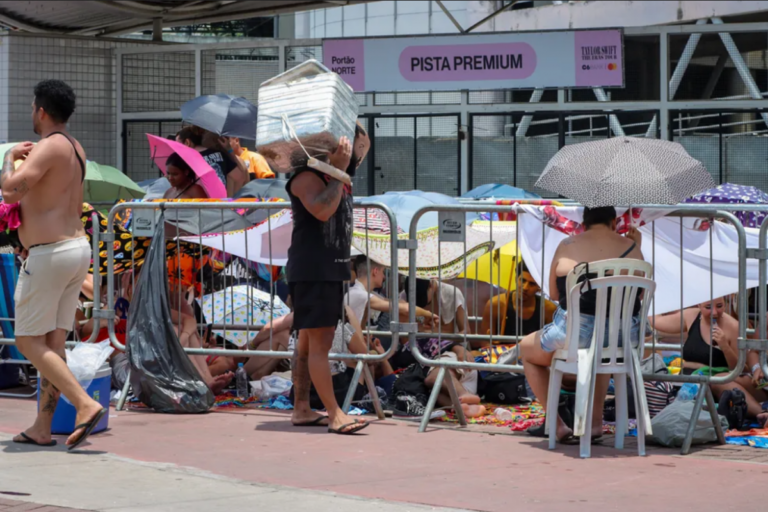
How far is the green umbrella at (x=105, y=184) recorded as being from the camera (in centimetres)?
1297

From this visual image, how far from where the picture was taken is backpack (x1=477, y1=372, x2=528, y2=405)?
830cm

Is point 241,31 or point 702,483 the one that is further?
point 241,31

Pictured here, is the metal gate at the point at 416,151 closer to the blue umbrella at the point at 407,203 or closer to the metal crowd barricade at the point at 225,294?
the blue umbrella at the point at 407,203

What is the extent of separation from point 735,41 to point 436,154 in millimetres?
4430

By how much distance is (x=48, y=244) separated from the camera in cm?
653

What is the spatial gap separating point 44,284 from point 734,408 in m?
4.24

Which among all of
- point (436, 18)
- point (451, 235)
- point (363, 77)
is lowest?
point (451, 235)

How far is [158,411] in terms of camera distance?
7.96 m

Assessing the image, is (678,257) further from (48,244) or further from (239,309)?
(48,244)

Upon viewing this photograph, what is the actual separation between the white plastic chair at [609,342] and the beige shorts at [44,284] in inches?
110

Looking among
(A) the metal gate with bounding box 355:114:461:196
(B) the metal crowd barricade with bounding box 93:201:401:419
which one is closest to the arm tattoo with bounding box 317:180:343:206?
(B) the metal crowd barricade with bounding box 93:201:401:419

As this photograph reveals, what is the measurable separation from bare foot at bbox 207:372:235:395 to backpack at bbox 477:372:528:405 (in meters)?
1.88

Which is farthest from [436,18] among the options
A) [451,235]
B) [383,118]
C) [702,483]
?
[702,483]

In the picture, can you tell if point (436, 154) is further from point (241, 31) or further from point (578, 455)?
point (241, 31)
